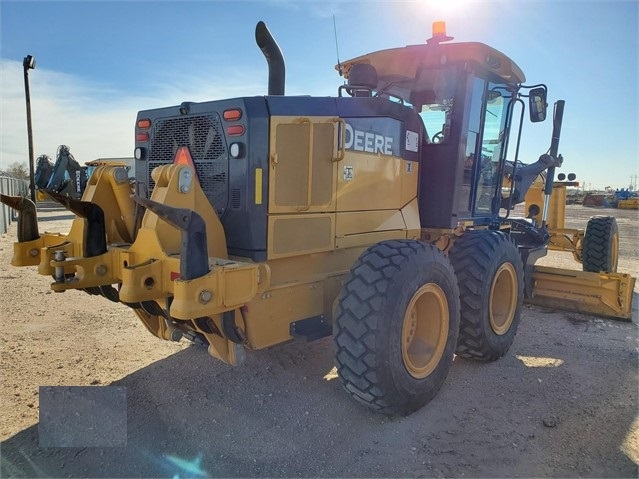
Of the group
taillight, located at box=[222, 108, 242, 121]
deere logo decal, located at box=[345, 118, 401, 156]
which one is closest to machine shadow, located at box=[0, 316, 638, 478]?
deere logo decal, located at box=[345, 118, 401, 156]

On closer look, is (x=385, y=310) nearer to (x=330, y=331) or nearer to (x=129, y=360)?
(x=330, y=331)

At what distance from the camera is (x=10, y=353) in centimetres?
454

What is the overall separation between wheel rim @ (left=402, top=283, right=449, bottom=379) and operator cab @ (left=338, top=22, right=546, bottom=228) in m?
1.06

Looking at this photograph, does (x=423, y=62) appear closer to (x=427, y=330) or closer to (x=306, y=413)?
(x=427, y=330)

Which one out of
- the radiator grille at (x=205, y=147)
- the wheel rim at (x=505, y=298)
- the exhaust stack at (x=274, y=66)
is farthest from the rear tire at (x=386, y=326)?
the exhaust stack at (x=274, y=66)

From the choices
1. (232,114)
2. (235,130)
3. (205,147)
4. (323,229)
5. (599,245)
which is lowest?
(599,245)

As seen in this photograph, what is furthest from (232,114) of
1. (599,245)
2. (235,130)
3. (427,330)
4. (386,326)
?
(599,245)

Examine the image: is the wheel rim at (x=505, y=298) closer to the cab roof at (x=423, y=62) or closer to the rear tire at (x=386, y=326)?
the rear tire at (x=386, y=326)

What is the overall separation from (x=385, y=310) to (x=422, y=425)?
904 millimetres

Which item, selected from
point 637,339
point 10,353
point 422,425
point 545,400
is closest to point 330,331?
point 422,425

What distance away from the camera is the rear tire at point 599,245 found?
25.0 ft

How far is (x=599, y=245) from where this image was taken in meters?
7.65

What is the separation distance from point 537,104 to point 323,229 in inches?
126

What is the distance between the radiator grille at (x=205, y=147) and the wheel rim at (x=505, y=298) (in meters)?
2.83
